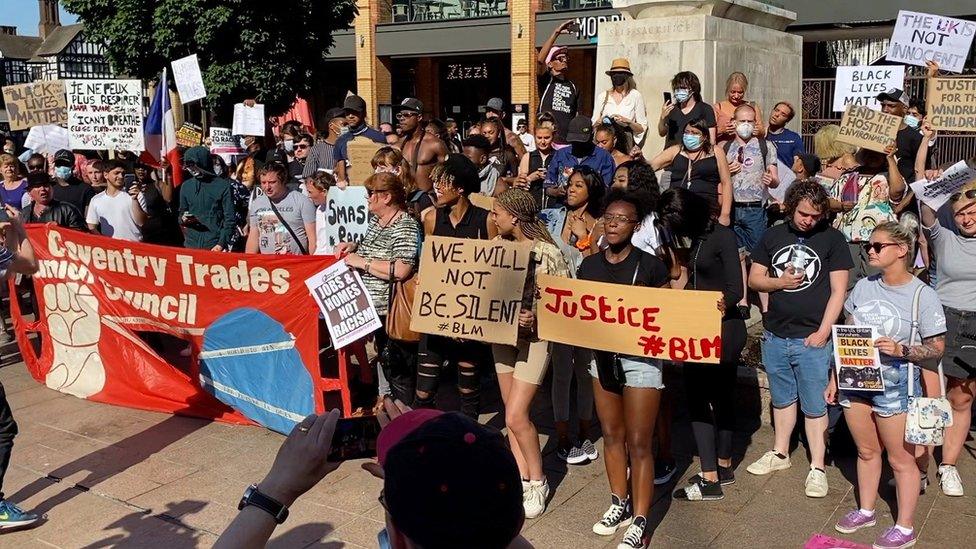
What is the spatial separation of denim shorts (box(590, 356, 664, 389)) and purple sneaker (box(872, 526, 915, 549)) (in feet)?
4.27

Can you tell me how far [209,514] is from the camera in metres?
5.29

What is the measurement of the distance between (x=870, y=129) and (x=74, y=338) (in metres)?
6.71

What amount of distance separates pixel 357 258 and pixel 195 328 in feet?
5.86

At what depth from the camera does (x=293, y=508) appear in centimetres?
535

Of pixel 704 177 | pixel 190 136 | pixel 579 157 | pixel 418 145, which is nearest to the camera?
pixel 704 177

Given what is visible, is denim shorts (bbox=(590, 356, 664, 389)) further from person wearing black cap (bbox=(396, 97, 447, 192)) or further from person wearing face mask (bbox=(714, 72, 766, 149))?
person wearing face mask (bbox=(714, 72, 766, 149))

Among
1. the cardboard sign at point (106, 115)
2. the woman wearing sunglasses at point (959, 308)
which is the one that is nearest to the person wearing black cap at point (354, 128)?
the cardboard sign at point (106, 115)

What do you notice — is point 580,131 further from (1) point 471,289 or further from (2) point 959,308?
(2) point 959,308

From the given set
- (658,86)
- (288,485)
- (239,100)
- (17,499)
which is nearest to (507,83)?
(239,100)

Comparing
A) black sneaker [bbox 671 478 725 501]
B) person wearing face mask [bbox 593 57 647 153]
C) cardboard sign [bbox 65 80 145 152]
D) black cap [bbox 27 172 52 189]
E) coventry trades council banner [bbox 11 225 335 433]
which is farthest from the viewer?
cardboard sign [bbox 65 80 145 152]

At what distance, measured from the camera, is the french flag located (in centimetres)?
1065

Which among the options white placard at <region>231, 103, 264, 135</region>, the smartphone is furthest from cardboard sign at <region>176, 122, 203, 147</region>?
the smartphone

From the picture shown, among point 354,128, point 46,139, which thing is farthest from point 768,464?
point 46,139

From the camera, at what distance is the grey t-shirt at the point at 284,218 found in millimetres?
7855
